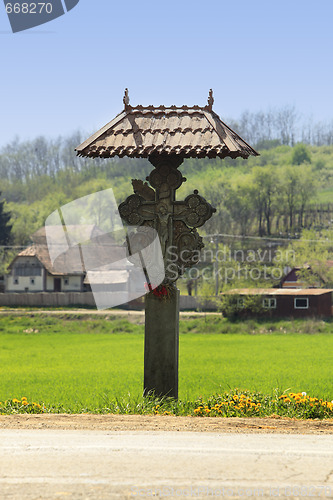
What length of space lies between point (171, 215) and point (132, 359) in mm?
15974

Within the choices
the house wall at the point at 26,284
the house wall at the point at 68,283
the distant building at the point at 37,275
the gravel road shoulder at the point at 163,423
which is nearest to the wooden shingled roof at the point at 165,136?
the gravel road shoulder at the point at 163,423

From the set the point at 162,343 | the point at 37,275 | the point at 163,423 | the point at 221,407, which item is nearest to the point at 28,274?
the point at 37,275

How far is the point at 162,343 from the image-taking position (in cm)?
1124

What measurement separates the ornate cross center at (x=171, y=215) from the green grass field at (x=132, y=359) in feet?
8.16

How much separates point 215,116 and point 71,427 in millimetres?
5826

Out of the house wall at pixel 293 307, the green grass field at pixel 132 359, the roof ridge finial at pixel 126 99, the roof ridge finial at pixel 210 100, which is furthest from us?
the house wall at pixel 293 307

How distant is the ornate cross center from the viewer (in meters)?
11.2

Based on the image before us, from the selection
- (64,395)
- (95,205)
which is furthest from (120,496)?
(95,205)

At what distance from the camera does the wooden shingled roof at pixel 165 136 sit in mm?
10797

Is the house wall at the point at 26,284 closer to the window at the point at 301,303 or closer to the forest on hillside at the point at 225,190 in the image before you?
the forest on hillside at the point at 225,190

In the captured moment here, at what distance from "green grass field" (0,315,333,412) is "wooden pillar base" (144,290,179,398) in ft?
1.71

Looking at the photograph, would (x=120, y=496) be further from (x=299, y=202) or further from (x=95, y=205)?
(x=299, y=202)

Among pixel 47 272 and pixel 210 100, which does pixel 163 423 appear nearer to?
pixel 210 100

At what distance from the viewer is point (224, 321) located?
46.4 meters
